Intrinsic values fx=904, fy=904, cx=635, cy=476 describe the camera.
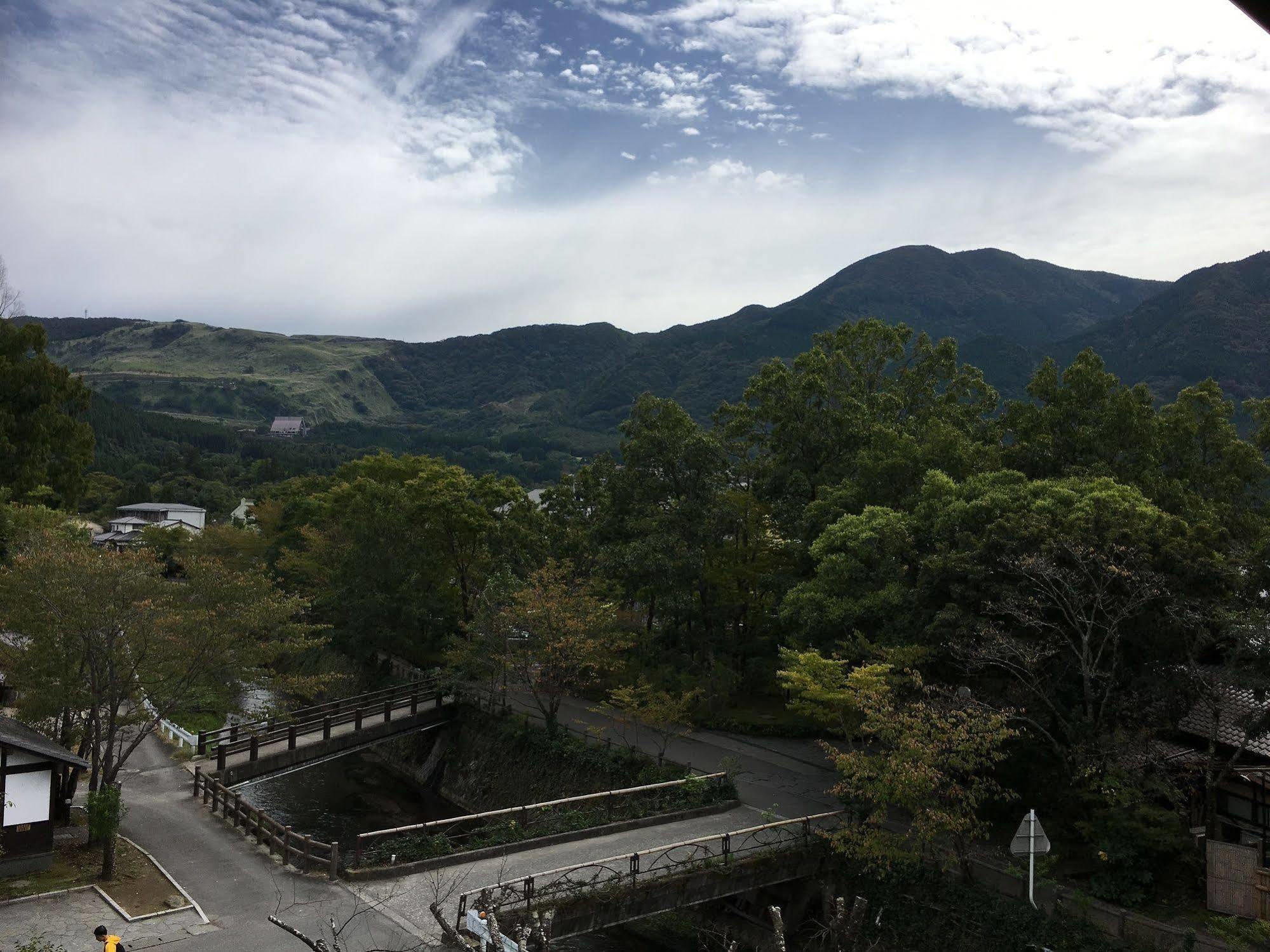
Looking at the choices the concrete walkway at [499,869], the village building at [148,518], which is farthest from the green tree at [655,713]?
the village building at [148,518]

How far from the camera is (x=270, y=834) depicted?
18.8 meters

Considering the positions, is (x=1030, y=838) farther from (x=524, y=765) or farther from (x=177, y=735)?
(x=177, y=735)

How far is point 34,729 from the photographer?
2002cm

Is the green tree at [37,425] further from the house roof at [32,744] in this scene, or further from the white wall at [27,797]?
the white wall at [27,797]

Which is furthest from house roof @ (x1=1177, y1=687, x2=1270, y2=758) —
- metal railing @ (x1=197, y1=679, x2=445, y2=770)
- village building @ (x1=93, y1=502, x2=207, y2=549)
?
village building @ (x1=93, y1=502, x2=207, y2=549)

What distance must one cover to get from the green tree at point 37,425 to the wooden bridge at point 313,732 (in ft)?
55.4

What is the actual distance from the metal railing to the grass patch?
547 cm

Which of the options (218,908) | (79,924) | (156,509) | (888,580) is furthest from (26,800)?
(156,509)

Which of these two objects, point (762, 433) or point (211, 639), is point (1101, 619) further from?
point (211, 639)

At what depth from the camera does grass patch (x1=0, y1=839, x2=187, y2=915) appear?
16.0m

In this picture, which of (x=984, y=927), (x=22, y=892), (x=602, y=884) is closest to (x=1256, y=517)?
(x=984, y=927)

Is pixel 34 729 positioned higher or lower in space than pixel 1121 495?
lower

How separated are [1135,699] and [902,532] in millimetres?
6321

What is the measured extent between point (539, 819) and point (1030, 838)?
33.7 feet
